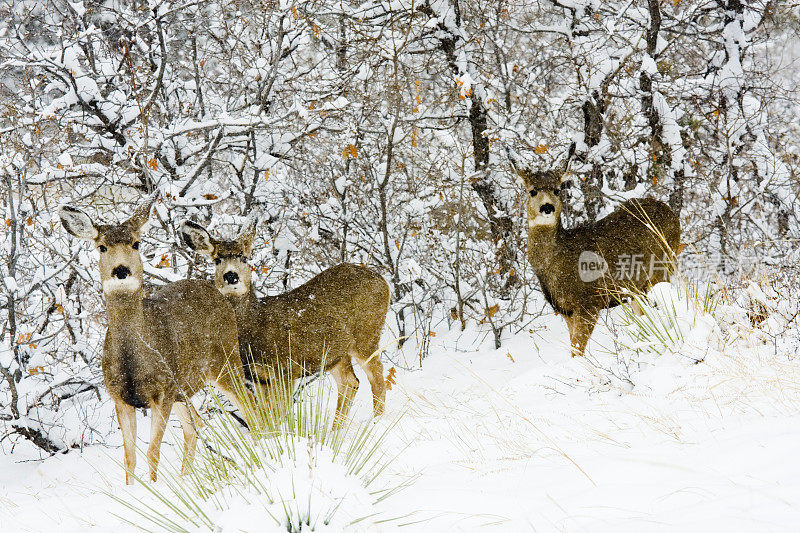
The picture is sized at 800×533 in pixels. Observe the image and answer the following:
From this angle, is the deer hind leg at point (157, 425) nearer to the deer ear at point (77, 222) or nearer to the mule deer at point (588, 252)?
Answer: the deer ear at point (77, 222)

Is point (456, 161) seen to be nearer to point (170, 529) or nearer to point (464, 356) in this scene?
point (464, 356)

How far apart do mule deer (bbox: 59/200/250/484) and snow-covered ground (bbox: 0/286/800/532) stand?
0.62 meters

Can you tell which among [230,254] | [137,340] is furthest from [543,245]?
[137,340]

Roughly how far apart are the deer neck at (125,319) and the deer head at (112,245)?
A: 5 cm

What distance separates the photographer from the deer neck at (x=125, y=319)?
4.79 meters

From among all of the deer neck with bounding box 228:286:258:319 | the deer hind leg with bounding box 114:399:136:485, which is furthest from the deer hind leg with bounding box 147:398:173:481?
the deer neck with bounding box 228:286:258:319

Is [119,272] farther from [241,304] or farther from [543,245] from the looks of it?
[543,245]

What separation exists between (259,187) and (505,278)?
137 inches

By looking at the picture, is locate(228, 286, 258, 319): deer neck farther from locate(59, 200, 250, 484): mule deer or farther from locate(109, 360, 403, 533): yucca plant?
locate(109, 360, 403, 533): yucca plant

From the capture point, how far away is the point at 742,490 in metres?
2.29

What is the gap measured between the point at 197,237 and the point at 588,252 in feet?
12.1

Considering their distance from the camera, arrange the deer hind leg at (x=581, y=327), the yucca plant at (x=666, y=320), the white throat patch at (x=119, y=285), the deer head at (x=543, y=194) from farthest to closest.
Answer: the deer head at (x=543, y=194) → the deer hind leg at (x=581, y=327) → the white throat patch at (x=119, y=285) → the yucca plant at (x=666, y=320)

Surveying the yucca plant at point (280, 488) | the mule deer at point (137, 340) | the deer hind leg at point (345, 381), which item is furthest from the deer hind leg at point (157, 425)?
the deer hind leg at point (345, 381)

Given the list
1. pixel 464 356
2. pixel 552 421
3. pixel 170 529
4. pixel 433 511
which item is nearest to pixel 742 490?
pixel 433 511
